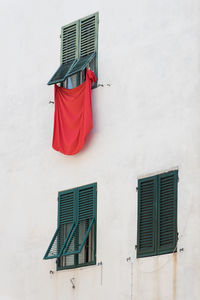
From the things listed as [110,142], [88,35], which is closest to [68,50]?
[88,35]

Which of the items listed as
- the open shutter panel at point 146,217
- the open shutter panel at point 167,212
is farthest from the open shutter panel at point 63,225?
the open shutter panel at point 167,212

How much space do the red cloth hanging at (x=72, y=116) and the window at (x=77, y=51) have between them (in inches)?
13.1

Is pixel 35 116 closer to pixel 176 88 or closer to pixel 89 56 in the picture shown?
pixel 89 56

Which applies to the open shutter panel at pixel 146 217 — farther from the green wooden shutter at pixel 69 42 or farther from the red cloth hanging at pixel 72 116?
the green wooden shutter at pixel 69 42

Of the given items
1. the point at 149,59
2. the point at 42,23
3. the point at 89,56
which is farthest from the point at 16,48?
the point at 149,59

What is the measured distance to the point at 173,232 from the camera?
72.8ft

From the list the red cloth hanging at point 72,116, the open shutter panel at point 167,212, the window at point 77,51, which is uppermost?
the window at point 77,51

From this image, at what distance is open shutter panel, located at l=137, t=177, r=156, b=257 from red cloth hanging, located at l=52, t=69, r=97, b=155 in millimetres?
2182

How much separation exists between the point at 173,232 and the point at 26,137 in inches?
223

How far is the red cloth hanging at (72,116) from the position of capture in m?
24.6

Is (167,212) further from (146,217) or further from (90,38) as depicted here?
(90,38)

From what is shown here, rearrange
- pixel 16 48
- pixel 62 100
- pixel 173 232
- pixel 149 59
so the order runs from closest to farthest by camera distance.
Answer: pixel 173 232 → pixel 149 59 → pixel 62 100 → pixel 16 48

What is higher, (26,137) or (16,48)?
(16,48)

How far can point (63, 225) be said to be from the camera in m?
24.8
